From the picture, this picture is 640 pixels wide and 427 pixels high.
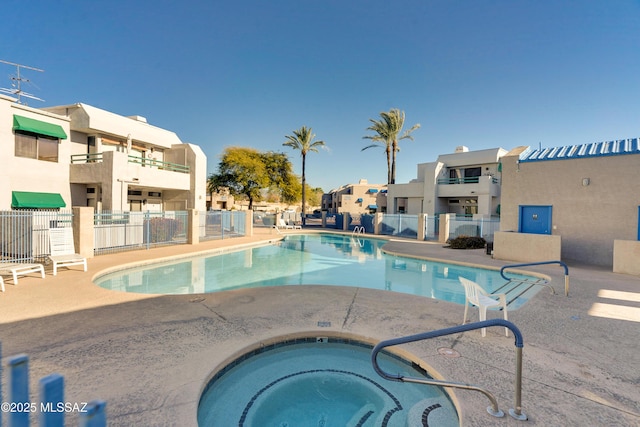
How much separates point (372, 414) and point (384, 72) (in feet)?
77.6

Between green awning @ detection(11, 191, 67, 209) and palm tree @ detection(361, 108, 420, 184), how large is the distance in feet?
87.4

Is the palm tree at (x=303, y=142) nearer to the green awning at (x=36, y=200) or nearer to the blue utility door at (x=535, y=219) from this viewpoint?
the green awning at (x=36, y=200)

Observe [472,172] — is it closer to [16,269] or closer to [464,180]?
[464,180]

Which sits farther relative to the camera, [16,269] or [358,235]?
[358,235]

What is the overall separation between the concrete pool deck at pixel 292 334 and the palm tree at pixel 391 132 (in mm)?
23730

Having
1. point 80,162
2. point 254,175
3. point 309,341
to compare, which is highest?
point 254,175

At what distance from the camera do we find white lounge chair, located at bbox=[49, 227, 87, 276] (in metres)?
9.48

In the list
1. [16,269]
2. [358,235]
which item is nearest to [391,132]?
[358,235]

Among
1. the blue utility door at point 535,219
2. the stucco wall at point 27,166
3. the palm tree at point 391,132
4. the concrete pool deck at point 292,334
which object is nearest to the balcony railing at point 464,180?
the palm tree at point 391,132

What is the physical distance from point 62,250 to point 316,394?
419 inches

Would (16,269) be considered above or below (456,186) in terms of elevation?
below

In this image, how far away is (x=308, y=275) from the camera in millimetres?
11836

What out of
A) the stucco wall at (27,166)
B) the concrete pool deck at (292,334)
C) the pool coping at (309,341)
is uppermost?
the stucco wall at (27,166)

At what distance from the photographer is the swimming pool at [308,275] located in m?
9.59
